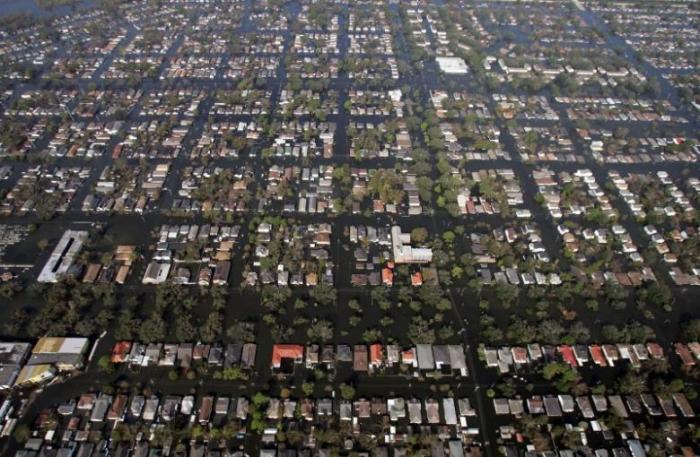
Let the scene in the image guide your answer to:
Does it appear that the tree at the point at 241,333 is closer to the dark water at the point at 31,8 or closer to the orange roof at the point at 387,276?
the orange roof at the point at 387,276

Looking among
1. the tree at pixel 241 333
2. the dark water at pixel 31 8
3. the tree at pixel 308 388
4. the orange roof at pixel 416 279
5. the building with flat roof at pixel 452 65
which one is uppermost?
the dark water at pixel 31 8

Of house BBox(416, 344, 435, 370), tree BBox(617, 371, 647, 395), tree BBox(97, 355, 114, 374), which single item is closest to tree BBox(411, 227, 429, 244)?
house BBox(416, 344, 435, 370)

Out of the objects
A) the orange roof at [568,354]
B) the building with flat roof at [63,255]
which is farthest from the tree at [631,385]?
the building with flat roof at [63,255]

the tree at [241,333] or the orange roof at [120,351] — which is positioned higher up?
the tree at [241,333]

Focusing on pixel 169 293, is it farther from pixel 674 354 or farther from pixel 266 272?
pixel 674 354

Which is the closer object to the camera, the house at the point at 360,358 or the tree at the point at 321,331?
the house at the point at 360,358
